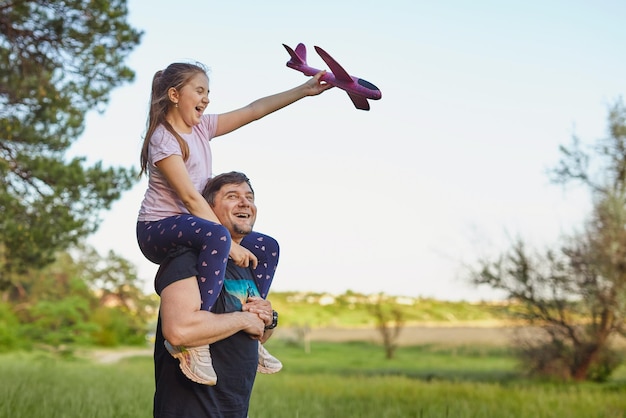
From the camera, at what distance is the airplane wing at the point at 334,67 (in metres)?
3.63

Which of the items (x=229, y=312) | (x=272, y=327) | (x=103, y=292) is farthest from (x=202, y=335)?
(x=103, y=292)

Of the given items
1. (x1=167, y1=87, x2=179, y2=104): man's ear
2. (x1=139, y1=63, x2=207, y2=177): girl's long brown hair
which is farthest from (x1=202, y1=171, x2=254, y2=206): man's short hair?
(x1=167, y1=87, x2=179, y2=104): man's ear

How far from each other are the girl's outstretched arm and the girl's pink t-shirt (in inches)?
13.9

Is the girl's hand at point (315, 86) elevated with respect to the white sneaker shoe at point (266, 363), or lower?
elevated

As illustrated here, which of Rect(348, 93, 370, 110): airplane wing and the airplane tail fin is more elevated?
the airplane tail fin

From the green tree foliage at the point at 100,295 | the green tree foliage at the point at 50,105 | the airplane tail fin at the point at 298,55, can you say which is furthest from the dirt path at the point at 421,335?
the airplane tail fin at the point at 298,55

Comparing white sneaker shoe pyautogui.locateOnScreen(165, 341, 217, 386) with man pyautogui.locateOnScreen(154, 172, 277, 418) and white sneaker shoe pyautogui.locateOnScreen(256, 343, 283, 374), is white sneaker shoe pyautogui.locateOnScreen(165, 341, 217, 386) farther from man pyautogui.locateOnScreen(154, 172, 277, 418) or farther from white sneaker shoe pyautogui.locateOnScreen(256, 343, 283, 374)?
white sneaker shoe pyautogui.locateOnScreen(256, 343, 283, 374)

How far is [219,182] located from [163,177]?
27 centimetres

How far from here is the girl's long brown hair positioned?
10.9 ft

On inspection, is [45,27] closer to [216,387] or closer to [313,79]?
[313,79]

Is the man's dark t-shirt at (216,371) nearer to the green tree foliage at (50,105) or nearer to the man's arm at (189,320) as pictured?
the man's arm at (189,320)

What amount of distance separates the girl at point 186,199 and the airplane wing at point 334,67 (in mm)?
601

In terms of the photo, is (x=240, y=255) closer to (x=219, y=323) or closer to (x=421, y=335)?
(x=219, y=323)

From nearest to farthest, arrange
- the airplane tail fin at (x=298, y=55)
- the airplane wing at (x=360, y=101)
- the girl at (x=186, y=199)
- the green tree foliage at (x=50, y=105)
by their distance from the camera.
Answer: the girl at (x=186, y=199), the airplane wing at (x=360, y=101), the airplane tail fin at (x=298, y=55), the green tree foliage at (x=50, y=105)
